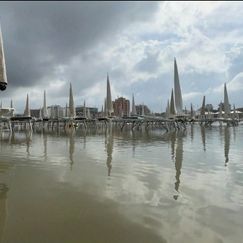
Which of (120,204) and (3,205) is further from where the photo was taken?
(120,204)

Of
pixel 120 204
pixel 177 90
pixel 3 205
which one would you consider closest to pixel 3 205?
pixel 3 205

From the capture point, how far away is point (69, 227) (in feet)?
17.1

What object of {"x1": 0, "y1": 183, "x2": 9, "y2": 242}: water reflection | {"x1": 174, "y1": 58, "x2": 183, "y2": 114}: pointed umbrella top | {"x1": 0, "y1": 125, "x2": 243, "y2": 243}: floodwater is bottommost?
{"x1": 0, "y1": 125, "x2": 243, "y2": 243}: floodwater

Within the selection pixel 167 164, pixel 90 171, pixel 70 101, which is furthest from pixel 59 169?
pixel 70 101

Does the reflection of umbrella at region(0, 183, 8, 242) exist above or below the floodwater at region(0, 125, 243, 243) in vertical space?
above

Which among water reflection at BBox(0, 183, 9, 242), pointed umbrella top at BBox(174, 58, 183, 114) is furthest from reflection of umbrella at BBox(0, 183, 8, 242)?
pointed umbrella top at BBox(174, 58, 183, 114)

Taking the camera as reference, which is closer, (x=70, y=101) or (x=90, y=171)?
(x=90, y=171)

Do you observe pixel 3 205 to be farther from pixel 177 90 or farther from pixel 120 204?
pixel 177 90

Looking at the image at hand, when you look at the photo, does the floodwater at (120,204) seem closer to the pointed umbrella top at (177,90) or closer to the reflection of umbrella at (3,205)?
the reflection of umbrella at (3,205)

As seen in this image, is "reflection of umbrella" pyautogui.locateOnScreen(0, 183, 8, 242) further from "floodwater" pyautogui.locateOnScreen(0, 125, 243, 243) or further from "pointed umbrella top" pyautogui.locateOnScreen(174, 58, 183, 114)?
"pointed umbrella top" pyautogui.locateOnScreen(174, 58, 183, 114)

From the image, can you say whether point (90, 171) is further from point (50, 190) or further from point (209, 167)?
point (209, 167)

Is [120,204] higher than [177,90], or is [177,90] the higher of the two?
[177,90]

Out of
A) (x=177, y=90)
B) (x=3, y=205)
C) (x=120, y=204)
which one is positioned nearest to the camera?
(x=3, y=205)

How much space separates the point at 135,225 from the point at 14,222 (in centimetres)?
196
